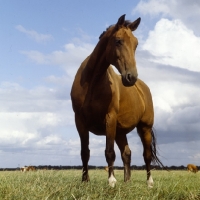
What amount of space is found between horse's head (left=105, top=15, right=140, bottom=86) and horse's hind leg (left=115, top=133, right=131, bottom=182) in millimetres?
2858

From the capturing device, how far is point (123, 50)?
795cm

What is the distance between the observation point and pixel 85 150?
8914 millimetres

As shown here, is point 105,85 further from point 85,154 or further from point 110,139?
point 85,154

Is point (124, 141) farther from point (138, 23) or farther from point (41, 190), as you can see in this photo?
point (41, 190)

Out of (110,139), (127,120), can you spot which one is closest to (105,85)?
(110,139)

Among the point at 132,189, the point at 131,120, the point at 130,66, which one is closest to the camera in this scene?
the point at 132,189

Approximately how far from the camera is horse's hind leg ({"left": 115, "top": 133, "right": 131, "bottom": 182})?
1033 cm

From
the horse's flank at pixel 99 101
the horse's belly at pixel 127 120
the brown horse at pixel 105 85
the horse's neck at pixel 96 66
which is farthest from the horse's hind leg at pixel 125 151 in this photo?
the horse's neck at pixel 96 66

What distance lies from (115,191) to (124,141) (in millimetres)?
4115

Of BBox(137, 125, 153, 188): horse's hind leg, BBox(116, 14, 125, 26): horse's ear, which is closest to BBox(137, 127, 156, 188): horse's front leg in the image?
BBox(137, 125, 153, 188): horse's hind leg

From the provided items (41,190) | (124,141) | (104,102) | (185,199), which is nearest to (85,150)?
(104,102)

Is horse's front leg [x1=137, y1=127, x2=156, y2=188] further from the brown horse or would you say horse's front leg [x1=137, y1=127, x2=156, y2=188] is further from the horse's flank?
the brown horse

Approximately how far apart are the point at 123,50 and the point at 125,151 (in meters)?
3.43

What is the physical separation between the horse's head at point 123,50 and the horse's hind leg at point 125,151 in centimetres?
286
